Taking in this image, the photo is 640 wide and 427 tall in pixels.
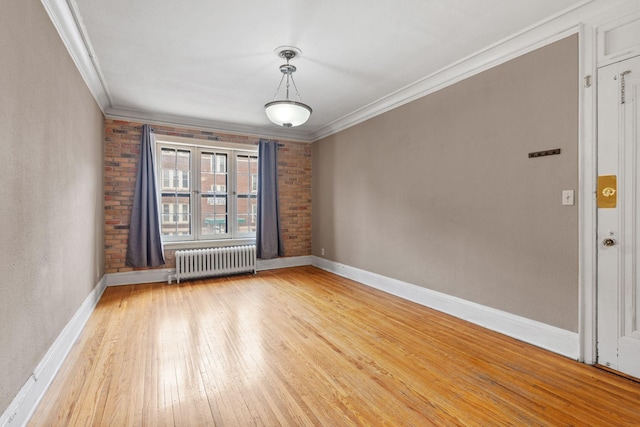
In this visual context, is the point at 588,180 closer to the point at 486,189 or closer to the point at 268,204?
the point at 486,189

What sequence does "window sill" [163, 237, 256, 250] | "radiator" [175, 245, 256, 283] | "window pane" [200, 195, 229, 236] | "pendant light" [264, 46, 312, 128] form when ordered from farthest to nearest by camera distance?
"window pane" [200, 195, 229, 236], "window sill" [163, 237, 256, 250], "radiator" [175, 245, 256, 283], "pendant light" [264, 46, 312, 128]

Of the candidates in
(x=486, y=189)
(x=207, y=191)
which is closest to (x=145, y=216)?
(x=207, y=191)

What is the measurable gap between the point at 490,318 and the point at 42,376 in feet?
12.2

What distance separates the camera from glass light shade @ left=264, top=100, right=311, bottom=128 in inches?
117

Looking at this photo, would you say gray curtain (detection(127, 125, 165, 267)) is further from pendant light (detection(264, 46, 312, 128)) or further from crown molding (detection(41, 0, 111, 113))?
pendant light (detection(264, 46, 312, 128))

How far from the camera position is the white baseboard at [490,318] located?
2.42 metres

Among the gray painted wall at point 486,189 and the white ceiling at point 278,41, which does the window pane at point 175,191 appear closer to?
the white ceiling at point 278,41

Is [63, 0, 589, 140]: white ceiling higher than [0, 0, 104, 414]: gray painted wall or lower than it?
higher

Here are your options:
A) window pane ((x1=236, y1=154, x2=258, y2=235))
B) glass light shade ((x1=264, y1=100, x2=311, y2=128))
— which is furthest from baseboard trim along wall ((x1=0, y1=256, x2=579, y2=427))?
glass light shade ((x1=264, y1=100, x2=311, y2=128))

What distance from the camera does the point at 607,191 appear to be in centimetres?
221

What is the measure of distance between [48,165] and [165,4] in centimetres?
149

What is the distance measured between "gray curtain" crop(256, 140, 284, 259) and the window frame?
8.7 inches

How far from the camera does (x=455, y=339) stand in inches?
108

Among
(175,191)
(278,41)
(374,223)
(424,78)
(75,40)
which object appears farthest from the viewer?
(175,191)
